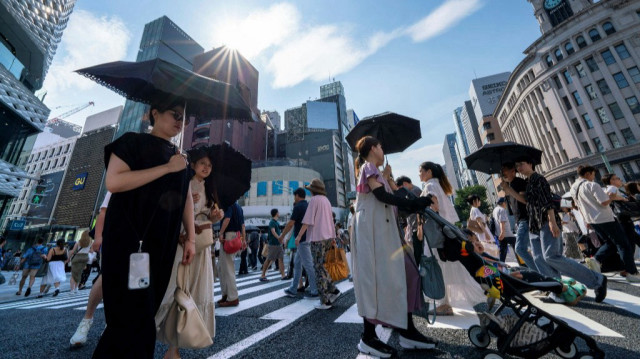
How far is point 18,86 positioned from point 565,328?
38148 millimetres

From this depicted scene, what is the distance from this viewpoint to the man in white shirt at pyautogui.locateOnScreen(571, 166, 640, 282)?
4.20 m

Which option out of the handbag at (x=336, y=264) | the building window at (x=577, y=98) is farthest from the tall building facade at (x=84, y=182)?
the building window at (x=577, y=98)

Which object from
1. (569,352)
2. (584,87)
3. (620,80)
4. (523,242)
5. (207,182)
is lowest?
(569,352)

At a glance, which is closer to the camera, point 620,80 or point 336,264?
point 336,264

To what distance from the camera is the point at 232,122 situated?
57000 mm

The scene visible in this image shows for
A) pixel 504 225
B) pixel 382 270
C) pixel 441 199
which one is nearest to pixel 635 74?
pixel 504 225

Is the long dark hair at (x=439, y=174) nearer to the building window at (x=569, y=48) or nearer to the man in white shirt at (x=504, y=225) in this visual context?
the man in white shirt at (x=504, y=225)

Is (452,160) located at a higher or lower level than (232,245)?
higher

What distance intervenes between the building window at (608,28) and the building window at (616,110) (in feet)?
32.0

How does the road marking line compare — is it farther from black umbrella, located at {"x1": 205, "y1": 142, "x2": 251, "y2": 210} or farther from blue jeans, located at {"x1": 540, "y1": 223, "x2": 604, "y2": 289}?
black umbrella, located at {"x1": 205, "y1": 142, "x2": 251, "y2": 210}

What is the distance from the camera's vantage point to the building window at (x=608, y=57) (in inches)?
1338

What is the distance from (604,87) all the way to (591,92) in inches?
49.3

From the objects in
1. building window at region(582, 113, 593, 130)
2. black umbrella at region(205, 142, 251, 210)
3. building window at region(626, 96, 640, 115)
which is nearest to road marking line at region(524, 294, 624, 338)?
black umbrella at region(205, 142, 251, 210)

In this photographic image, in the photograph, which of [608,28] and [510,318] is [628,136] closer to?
[608,28]
